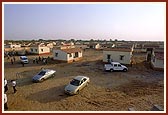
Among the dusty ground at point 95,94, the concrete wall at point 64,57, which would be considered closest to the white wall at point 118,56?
the concrete wall at point 64,57

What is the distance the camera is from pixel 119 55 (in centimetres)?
2911

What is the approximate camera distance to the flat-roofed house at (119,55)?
28.3 metres

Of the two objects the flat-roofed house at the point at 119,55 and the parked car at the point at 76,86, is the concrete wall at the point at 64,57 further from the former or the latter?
the parked car at the point at 76,86

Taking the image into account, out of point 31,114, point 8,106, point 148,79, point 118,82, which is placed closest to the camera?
point 31,114

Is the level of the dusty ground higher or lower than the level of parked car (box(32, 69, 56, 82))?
lower

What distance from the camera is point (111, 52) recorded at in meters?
29.8

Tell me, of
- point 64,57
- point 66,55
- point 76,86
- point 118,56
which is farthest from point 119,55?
point 76,86

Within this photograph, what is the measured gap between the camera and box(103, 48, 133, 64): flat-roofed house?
93.0ft

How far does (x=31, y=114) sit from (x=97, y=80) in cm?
1376

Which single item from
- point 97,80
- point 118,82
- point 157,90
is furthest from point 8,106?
point 157,90

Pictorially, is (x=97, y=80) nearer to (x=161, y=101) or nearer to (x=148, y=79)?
(x=148, y=79)

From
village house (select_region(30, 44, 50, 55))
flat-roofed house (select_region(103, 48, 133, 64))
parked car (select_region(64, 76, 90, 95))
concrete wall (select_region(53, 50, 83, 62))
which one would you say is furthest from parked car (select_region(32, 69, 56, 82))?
village house (select_region(30, 44, 50, 55))

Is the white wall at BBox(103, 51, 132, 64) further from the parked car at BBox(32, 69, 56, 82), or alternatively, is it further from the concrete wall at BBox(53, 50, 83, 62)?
the parked car at BBox(32, 69, 56, 82)

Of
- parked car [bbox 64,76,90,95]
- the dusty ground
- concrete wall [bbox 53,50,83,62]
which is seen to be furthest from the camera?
concrete wall [bbox 53,50,83,62]
